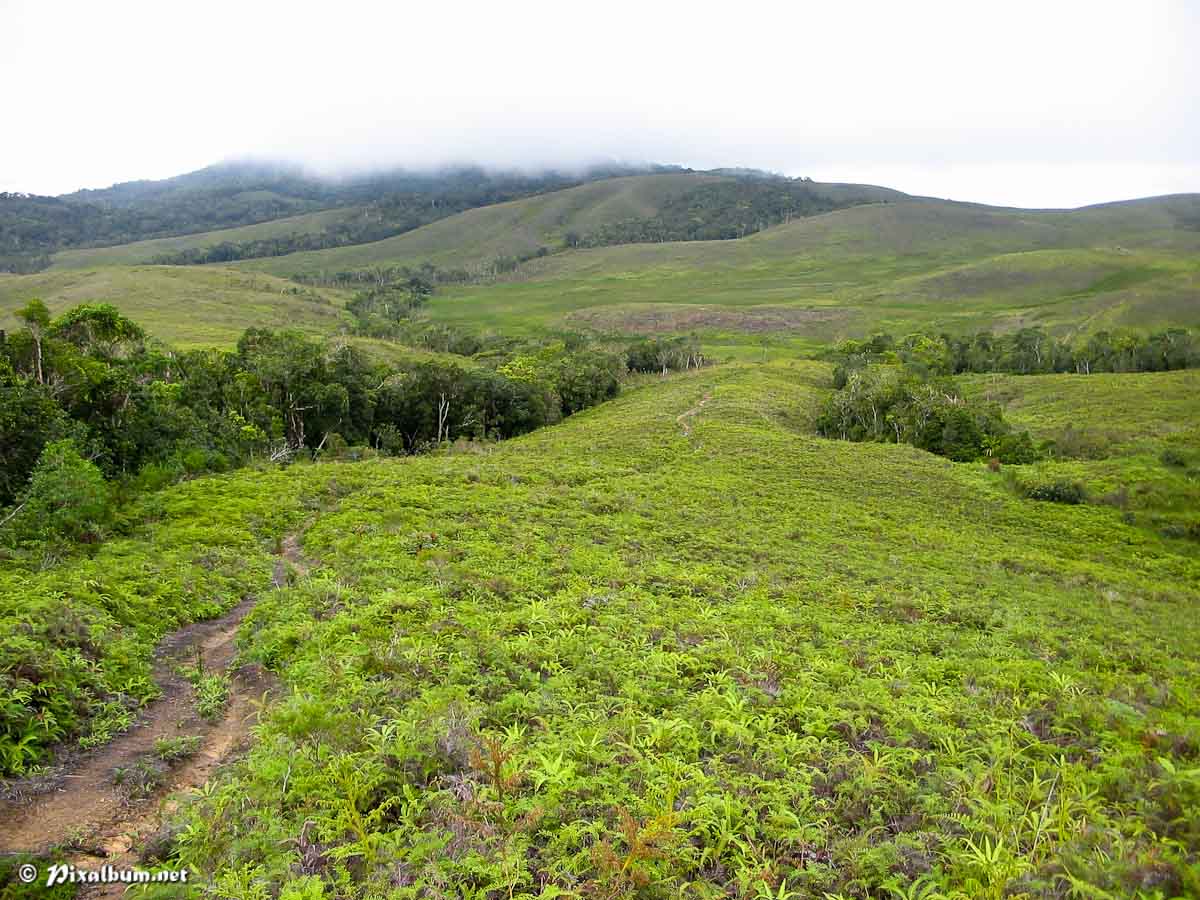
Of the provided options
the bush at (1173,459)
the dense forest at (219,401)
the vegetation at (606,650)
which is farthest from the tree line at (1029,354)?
the vegetation at (606,650)

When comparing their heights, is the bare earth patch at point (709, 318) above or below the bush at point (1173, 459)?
above

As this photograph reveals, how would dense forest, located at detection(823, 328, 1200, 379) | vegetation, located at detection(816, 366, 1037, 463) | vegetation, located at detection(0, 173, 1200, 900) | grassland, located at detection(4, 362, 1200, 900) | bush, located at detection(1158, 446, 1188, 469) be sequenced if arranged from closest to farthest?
grassland, located at detection(4, 362, 1200, 900), vegetation, located at detection(0, 173, 1200, 900), bush, located at detection(1158, 446, 1188, 469), vegetation, located at detection(816, 366, 1037, 463), dense forest, located at detection(823, 328, 1200, 379)

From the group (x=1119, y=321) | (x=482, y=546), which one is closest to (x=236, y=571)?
(x=482, y=546)

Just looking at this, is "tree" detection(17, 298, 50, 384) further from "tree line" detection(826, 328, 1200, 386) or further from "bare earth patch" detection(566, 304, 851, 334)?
"bare earth patch" detection(566, 304, 851, 334)

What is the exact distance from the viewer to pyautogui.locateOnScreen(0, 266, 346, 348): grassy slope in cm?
13088

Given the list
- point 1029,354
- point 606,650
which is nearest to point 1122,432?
point 1029,354

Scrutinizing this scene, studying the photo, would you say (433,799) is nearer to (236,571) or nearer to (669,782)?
(669,782)

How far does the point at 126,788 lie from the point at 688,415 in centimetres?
5516

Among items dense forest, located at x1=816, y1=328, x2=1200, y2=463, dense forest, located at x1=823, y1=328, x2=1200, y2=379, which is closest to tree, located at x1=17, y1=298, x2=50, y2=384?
dense forest, located at x1=816, y1=328, x2=1200, y2=463

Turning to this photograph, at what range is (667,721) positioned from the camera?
9.02 metres

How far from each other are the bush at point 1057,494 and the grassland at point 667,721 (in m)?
17.7

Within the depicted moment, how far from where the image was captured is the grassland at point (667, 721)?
6375 millimetres

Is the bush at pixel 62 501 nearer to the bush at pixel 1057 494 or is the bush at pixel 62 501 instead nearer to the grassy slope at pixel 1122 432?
the bush at pixel 1057 494

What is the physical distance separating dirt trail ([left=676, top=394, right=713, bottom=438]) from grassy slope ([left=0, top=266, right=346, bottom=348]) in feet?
299
